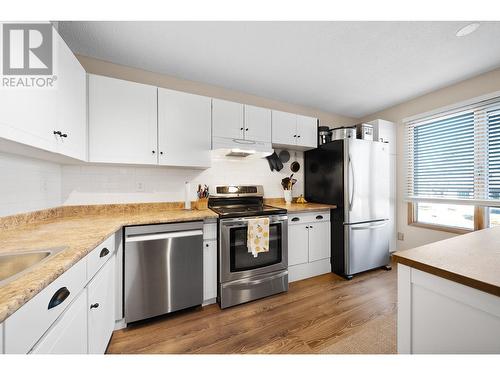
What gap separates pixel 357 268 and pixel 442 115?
2.31 m

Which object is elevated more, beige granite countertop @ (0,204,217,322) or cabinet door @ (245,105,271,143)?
cabinet door @ (245,105,271,143)

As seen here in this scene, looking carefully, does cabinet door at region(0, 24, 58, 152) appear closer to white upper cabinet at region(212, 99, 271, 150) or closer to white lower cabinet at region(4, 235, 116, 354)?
white lower cabinet at region(4, 235, 116, 354)

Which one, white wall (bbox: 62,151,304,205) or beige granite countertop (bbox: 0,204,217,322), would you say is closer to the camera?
beige granite countertop (bbox: 0,204,217,322)

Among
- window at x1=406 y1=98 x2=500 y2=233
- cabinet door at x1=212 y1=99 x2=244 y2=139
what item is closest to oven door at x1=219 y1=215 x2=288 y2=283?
cabinet door at x1=212 y1=99 x2=244 y2=139

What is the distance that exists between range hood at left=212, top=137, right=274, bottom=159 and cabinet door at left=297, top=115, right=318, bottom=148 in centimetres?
56

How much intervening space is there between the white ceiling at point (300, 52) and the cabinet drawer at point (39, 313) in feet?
5.81

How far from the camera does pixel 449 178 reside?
8.42 feet

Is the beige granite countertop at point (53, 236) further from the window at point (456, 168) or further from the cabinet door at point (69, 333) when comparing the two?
the window at point (456, 168)

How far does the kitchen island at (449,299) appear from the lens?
64 cm

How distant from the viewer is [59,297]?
0.74 meters

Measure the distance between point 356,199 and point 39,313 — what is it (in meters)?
2.81

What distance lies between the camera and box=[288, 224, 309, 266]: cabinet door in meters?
2.38

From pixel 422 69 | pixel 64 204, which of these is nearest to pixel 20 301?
pixel 64 204
